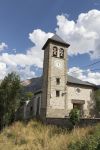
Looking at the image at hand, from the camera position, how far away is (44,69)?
3459 centimetres

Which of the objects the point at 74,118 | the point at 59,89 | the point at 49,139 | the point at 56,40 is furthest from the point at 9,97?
the point at 49,139

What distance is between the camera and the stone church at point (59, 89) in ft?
106

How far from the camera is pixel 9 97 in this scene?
32.7m

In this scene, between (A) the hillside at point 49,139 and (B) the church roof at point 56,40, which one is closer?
(A) the hillside at point 49,139

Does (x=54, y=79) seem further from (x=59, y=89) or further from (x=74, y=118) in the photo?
(x=74, y=118)

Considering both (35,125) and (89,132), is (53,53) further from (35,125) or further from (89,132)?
(89,132)

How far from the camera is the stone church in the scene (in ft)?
106

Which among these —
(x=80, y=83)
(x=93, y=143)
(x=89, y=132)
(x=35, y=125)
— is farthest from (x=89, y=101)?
(x=93, y=143)

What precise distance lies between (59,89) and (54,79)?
1.50 metres

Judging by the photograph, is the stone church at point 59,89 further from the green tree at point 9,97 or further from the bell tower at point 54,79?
the green tree at point 9,97

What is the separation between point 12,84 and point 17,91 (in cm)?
116

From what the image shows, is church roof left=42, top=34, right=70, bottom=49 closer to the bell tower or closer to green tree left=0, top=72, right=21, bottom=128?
the bell tower

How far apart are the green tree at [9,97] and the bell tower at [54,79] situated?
12.1 feet

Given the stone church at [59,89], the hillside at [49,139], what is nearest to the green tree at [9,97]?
the stone church at [59,89]
